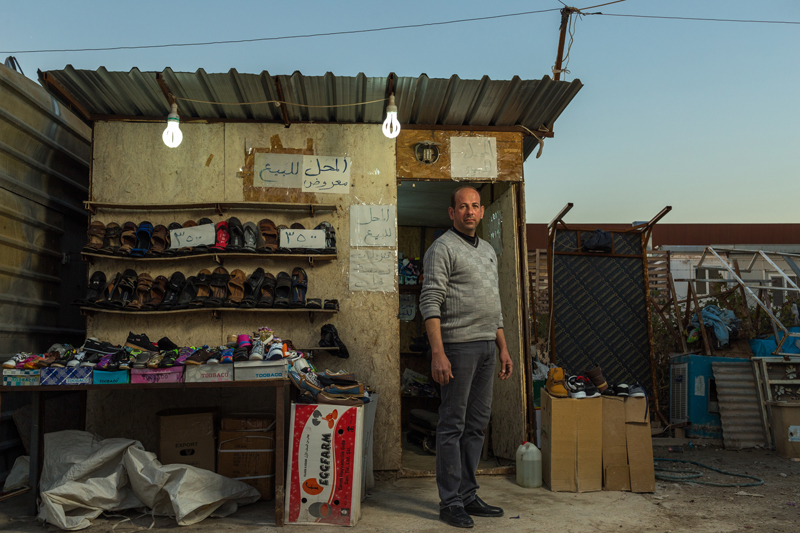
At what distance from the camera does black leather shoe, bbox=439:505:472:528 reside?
10.3 ft

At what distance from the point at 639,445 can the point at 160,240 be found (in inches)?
166

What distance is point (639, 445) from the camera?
4.05 meters

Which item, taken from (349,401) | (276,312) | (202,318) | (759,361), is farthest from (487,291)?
(759,361)

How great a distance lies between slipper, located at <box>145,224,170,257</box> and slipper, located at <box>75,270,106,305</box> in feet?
1.48

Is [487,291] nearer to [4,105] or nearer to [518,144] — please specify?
[518,144]

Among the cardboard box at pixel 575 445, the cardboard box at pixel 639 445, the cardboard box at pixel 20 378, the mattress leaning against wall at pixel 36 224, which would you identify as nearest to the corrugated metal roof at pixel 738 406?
the cardboard box at pixel 639 445

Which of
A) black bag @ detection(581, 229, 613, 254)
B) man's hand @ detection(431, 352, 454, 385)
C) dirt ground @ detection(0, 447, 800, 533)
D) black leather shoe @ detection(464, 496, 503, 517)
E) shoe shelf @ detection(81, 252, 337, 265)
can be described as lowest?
dirt ground @ detection(0, 447, 800, 533)

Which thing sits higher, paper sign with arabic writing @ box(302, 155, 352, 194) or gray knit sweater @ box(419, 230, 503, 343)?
paper sign with arabic writing @ box(302, 155, 352, 194)

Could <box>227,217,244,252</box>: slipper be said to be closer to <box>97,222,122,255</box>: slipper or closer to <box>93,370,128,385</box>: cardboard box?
<box>97,222,122,255</box>: slipper

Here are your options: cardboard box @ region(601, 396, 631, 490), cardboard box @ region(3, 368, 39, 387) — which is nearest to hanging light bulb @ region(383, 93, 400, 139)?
cardboard box @ region(601, 396, 631, 490)

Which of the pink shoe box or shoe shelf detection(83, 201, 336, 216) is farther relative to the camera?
shoe shelf detection(83, 201, 336, 216)

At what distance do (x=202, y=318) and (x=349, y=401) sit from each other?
6.18 ft

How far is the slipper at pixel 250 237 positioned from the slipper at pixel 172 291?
0.61 m

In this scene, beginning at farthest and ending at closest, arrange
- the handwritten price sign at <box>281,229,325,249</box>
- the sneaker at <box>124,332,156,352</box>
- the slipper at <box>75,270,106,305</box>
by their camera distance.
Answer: the handwritten price sign at <box>281,229,325,249</box>, the slipper at <box>75,270,106,305</box>, the sneaker at <box>124,332,156,352</box>
